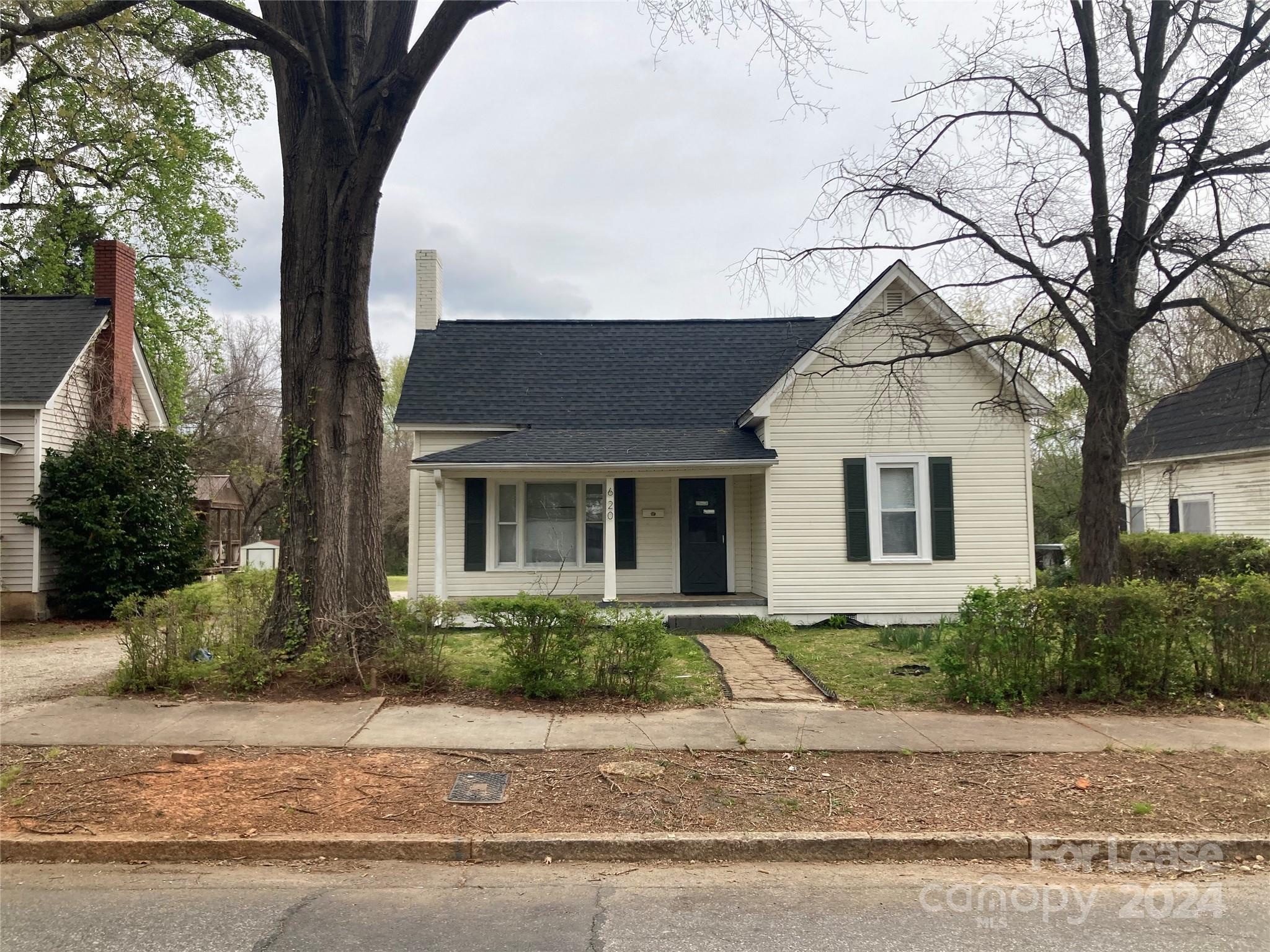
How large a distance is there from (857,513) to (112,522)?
13245 mm

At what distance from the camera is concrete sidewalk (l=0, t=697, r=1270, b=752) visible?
658 centimetres

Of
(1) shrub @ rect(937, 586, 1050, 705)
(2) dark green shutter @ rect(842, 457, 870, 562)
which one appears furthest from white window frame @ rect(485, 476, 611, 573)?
(1) shrub @ rect(937, 586, 1050, 705)

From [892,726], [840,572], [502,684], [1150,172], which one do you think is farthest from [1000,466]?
[502,684]

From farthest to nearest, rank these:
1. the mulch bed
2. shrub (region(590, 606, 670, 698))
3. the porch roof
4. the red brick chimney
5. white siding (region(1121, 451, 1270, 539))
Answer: white siding (region(1121, 451, 1270, 539))
the red brick chimney
the porch roof
shrub (region(590, 606, 670, 698))
the mulch bed

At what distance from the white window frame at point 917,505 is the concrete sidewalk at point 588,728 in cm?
615

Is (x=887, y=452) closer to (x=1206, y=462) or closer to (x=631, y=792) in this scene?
(x=631, y=792)

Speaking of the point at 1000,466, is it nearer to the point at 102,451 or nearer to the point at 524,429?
the point at 524,429

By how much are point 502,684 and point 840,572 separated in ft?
24.7

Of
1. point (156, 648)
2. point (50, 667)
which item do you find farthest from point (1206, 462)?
point (50, 667)

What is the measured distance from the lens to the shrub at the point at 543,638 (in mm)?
7691

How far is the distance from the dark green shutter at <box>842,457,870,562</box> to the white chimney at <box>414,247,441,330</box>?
9099 millimetres

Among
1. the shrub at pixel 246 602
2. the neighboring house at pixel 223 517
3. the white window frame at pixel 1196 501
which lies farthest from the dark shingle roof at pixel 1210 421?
A: the neighboring house at pixel 223 517

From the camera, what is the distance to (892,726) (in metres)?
7.26

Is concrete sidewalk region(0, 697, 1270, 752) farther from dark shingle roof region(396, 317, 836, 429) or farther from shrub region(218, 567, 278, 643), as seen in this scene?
dark shingle roof region(396, 317, 836, 429)
